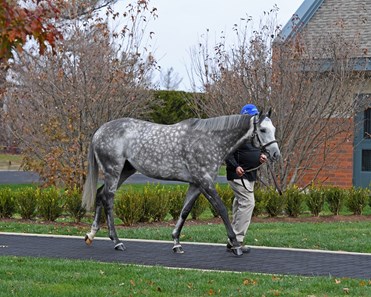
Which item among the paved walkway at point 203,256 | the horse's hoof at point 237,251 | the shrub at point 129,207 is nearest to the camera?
the paved walkway at point 203,256

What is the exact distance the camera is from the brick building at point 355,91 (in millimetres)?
21609

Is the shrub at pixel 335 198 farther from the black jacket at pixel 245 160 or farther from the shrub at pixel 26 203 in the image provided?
the shrub at pixel 26 203

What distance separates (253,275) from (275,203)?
7229 mm

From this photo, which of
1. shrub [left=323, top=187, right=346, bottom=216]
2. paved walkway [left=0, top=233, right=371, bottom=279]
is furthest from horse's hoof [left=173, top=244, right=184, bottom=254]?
shrub [left=323, top=187, right=346, bottom=216]

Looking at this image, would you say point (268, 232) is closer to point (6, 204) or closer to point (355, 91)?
point (6, 204)

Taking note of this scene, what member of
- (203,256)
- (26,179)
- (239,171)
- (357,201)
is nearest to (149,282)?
(203,256)

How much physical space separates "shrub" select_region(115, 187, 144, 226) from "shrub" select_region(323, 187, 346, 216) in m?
4.13

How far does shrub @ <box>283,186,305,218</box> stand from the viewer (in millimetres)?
17219

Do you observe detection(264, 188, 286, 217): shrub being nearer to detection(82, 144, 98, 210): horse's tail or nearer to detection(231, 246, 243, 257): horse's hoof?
detection(82, 144, 98, 210): horse's tail

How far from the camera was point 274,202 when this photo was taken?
1706 centimetres

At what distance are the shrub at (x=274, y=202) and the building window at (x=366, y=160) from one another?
20.6ft

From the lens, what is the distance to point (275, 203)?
1706 cm

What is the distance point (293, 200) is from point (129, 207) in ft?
11.7

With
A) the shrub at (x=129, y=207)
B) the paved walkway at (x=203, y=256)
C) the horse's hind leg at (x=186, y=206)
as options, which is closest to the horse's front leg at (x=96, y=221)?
the paved walkway at (x=203, y=256)
